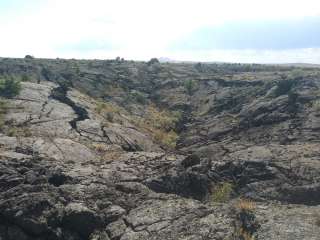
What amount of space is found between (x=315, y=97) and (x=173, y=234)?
31816 mm

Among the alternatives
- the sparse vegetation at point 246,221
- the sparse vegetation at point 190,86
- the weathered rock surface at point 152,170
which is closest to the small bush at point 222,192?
the weathered rock surface at point 152,170

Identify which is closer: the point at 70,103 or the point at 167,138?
the point at 167,138

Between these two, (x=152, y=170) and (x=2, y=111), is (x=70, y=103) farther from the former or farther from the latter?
(x=152, y=170)

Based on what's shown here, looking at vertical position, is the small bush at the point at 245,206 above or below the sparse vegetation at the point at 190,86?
below

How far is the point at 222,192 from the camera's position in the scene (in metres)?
27.1

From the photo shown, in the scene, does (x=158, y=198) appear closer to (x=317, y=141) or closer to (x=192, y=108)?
(x=317, y=141)

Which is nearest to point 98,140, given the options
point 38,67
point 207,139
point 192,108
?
point 207,139

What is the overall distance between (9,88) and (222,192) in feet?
94.9

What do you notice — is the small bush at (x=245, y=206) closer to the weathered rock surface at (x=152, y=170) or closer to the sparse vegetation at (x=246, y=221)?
the sparse vegetation at (x=246, y=221)

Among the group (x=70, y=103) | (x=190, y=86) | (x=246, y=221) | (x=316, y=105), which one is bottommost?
(x=246, y=221)

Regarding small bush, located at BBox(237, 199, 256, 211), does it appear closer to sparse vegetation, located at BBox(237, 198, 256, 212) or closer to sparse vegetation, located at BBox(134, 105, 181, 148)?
sparse vegetation, located at BBox(237, 198, 256, 212)

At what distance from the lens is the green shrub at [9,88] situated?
1813 inches

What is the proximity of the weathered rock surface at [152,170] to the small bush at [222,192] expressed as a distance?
317mm

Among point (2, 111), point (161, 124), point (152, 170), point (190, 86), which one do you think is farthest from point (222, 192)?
point (190, 86)
